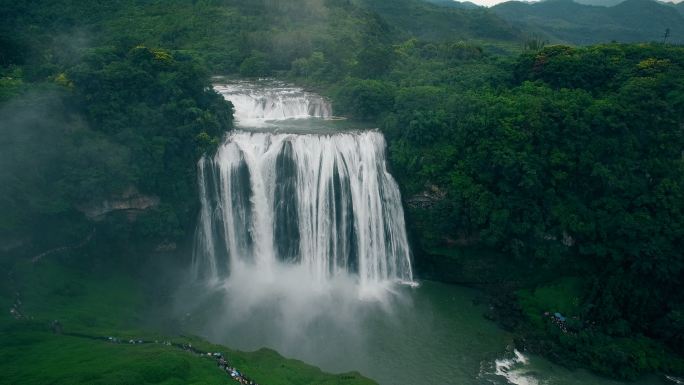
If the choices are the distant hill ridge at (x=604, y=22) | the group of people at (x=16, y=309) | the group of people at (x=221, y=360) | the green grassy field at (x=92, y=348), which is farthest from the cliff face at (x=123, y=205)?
the distant hill ridge at (x=604, y=22)

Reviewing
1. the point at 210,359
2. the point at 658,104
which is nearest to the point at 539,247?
the point at 658,104

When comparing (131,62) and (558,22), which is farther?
(558,22)

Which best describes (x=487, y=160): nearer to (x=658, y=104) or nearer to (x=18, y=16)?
(x=658, y=104)

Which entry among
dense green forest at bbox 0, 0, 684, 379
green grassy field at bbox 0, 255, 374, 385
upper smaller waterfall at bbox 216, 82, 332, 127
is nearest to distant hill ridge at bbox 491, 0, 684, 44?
upper smaller waterfall at bbox 216, 82, 332, 127

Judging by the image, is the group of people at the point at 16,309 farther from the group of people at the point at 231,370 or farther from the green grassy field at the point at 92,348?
the group of people at the point at 231,370

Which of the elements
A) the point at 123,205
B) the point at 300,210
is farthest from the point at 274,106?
the point at 123,205

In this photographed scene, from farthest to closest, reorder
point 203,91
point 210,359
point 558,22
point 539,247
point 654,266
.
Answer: point 558,22 → point 203,91 → point 539,247 → point 654,266 → point 210,359
